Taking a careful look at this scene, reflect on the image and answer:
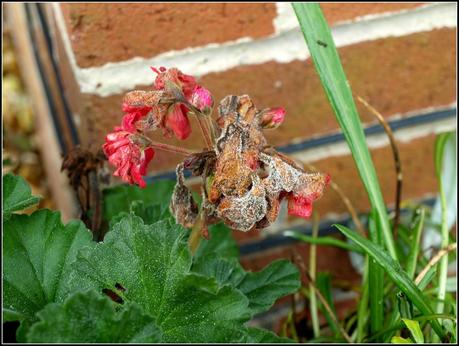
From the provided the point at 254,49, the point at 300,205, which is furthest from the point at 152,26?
the point at 300,205

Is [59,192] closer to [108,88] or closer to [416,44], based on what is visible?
[108,88]

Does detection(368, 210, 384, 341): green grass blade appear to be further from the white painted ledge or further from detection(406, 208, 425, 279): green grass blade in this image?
the white painted ledge

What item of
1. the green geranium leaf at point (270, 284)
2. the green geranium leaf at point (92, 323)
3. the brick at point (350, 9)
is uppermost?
the brick at point (350, 9)

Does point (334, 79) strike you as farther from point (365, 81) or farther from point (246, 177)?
point (365, 81)

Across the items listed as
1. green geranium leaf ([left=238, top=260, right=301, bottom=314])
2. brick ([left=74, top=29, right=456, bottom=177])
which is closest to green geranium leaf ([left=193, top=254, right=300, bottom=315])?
green geranium leaf ([left=238, top=260, right=301, bottom=314])

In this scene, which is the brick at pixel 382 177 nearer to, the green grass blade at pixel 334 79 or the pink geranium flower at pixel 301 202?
the green grass blade at pixel 334 79

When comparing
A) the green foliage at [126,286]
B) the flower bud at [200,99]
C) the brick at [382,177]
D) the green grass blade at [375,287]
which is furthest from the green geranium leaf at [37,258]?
the brick at [382,177]
